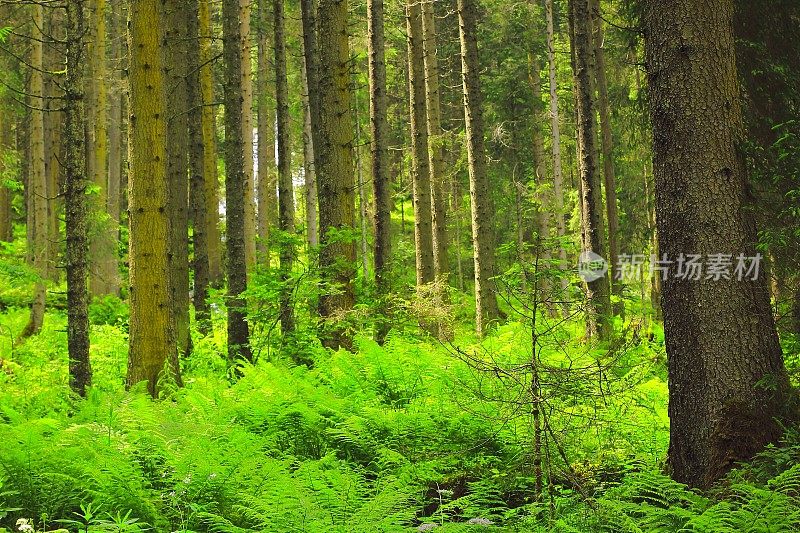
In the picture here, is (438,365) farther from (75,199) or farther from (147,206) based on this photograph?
(75,199)

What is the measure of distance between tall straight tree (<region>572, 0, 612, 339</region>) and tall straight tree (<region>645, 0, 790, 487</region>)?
24.2 ft

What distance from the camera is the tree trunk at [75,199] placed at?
9.45 metres

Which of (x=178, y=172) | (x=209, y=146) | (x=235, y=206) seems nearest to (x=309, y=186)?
(x=209, y=146)

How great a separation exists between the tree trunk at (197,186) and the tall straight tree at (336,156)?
17.4 ft

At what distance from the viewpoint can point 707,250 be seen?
5.53m

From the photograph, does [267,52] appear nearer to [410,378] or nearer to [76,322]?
[76,322]

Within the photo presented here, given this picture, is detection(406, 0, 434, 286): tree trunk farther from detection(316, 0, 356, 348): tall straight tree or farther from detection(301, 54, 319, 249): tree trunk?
detection(301, 54, 319, 249): tree trunk

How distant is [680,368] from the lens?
5617 mm

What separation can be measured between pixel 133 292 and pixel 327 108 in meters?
3.80

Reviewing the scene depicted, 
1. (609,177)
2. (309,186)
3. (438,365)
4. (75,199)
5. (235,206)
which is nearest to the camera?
(438,365)

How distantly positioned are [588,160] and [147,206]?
7.94 meters

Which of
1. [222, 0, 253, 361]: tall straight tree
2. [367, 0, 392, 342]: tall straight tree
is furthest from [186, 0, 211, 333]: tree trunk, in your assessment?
[367, 0, 392, 342]: tall straight tree

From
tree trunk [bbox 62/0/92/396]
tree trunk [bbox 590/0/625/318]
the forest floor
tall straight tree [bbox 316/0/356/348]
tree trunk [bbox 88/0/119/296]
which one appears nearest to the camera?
the forest floor

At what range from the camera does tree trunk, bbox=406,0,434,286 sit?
1617cm
